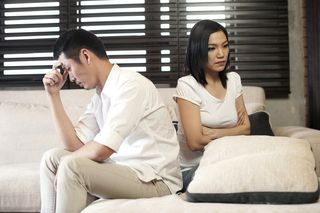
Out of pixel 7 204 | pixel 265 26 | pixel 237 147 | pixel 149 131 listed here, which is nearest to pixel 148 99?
pixel 149 131

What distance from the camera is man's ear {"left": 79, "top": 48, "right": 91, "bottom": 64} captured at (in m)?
1.59

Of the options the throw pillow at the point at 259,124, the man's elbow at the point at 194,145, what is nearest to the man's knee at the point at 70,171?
the man's elbow at the point at 194,145

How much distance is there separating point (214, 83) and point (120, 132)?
0.74 meters

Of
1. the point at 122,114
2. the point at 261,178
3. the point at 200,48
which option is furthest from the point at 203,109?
the point at 261,178

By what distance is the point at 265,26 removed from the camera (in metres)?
2.97

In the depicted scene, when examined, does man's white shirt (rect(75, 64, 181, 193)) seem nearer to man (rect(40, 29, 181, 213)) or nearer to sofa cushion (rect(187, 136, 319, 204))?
man (rect(40, 29, 181, 213))

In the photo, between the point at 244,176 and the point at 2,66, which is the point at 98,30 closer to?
the point at 2,66

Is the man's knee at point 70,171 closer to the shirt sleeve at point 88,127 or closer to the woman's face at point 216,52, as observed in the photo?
the shirt sleeve at point 88,127

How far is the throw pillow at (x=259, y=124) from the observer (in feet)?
7.11

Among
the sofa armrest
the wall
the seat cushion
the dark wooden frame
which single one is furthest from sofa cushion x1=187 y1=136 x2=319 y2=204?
the wall

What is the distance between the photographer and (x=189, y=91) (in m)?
1.96

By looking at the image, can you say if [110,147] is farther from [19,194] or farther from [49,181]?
[19,194]

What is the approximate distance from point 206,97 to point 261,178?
723 mm

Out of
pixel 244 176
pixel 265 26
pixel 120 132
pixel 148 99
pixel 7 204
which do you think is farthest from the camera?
pixel 265 26
